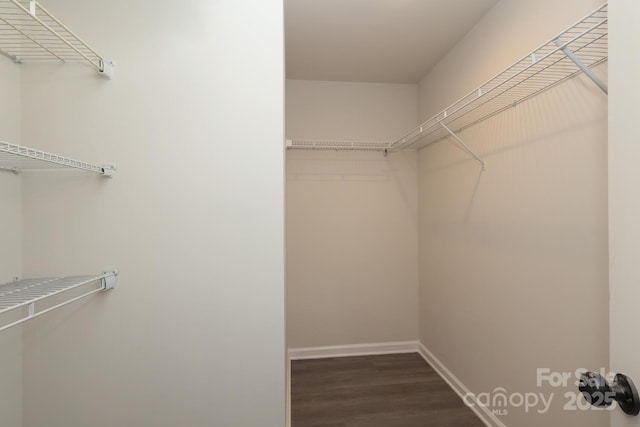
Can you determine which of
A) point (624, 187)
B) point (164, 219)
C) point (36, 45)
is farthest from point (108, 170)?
point (624, 187)

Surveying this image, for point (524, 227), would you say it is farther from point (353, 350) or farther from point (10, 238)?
point (10, 238)

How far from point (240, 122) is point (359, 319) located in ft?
7.40

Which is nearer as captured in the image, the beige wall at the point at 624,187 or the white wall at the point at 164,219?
the beige wall at the point at 624,187

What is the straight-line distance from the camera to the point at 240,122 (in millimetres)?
1244

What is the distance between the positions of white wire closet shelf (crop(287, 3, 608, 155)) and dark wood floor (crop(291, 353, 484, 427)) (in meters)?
1.78

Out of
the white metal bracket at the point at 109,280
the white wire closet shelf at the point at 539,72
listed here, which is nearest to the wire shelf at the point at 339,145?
the white wire closet shelf at the point at 539,72

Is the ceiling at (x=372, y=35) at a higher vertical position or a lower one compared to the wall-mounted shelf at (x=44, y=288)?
higher

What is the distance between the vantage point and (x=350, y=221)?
108 inches

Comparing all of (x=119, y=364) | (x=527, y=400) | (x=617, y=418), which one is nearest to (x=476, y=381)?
(x=527, y=400)

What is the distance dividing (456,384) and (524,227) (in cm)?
141

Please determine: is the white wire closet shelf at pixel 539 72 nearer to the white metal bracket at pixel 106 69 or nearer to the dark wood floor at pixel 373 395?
the white metal bracket at pixel 106 69

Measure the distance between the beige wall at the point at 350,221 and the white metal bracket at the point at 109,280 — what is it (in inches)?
63.1

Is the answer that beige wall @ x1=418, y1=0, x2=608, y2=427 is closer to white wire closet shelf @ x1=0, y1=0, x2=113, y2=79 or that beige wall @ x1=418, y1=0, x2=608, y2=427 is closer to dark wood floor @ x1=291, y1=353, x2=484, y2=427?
dark wood floor @ x1=291, y1=353, x2=484, y2=427

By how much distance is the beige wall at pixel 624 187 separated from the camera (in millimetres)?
608
